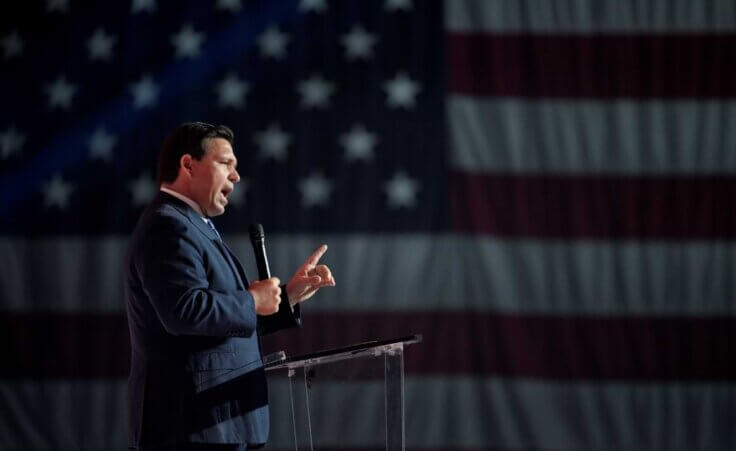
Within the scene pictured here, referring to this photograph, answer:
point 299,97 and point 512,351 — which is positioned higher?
point 299,97

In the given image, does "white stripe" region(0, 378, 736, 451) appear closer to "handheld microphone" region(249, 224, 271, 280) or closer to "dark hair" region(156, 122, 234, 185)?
"handheld microphone" region(249, 224, 271, 280)

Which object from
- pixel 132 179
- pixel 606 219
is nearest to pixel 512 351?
pixel 606 219

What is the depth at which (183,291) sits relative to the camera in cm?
169

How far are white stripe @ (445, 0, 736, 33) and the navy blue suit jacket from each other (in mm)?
2582

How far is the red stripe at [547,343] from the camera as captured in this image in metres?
3.92

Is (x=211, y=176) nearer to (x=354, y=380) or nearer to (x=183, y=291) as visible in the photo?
(x=183, y=291)

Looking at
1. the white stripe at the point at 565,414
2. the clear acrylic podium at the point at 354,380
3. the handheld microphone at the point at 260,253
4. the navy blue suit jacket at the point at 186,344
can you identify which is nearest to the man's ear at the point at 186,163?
the navy blue suit jacket at the point at 186,344

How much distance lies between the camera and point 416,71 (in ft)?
13.2

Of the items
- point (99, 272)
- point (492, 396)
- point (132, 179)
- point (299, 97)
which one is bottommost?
point (492, 396)

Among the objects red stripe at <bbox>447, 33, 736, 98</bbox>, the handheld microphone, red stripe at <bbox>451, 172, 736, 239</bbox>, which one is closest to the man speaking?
the handheld microphone

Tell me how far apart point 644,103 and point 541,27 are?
578 mm

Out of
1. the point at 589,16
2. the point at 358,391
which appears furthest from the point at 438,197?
the point at 358,391

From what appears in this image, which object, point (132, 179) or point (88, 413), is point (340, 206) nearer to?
point (132, 179)

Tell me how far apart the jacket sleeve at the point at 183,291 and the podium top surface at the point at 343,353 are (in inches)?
4.0
